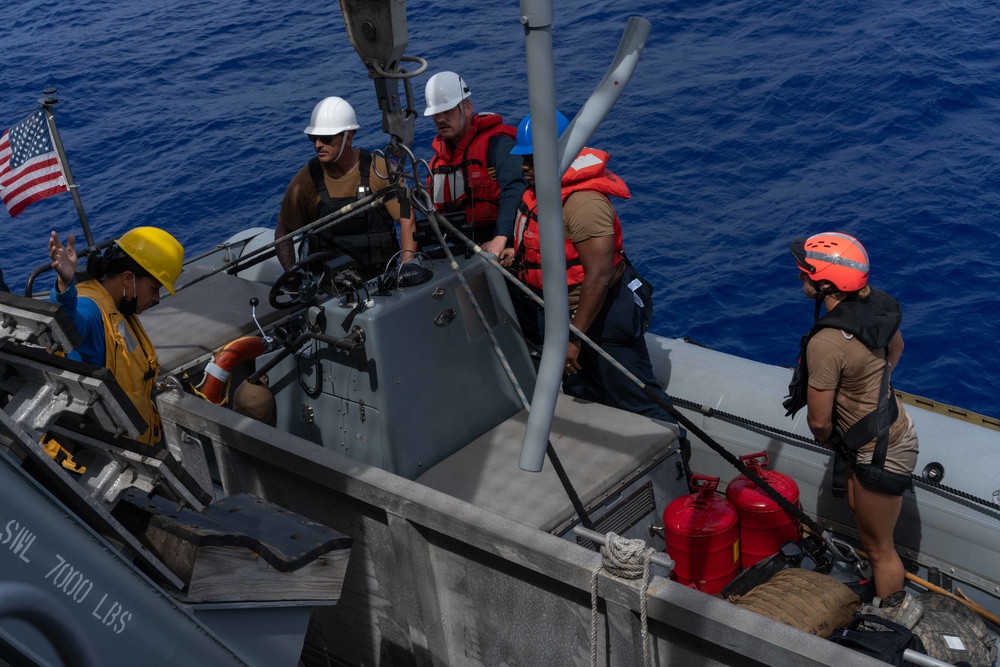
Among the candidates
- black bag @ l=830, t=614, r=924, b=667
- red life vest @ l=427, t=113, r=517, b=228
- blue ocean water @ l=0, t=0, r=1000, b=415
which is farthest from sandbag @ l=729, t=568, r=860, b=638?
blue ocean water @ l=0, t=0, r=1000, b=415

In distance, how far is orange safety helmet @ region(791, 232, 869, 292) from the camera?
13.3 ft

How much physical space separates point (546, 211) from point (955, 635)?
246cm

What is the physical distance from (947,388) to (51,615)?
27.7 feet

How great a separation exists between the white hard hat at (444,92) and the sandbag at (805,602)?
3089mm

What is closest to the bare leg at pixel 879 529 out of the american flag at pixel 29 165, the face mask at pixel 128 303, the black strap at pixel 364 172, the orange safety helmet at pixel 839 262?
the orange safety helmet at pixel 839 262

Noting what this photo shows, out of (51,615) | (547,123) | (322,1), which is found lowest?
(322,1)

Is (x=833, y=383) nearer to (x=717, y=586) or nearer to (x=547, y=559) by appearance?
(x=717, y=586)

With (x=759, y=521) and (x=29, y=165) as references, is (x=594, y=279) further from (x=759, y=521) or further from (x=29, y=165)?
(x=29, y=165)

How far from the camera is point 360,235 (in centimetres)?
595

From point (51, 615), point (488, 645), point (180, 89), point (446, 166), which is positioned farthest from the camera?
point (180, 89)

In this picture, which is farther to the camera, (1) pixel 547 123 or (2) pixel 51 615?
(1) pixel 547 123

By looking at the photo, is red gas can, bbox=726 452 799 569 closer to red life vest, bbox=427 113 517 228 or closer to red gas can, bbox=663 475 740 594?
red gas can, bbox=663 475 740 594

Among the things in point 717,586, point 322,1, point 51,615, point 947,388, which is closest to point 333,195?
point 717,586

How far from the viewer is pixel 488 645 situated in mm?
4027
